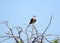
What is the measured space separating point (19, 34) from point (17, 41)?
1.18ft

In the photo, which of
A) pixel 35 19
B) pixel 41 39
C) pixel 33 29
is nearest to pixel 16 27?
pixel 33 29

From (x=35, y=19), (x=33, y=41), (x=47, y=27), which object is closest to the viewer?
(x=47, y=27)

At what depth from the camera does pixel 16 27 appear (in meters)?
11.2

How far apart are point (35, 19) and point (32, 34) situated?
424cm

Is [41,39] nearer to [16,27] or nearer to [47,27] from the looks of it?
[47,27]

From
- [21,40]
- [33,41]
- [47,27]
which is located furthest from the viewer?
[21,40]

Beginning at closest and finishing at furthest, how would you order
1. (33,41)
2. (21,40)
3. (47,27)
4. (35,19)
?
(47,27), (33,41), (21,40), (35,19)

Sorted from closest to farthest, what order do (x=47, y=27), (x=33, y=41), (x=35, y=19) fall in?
(x=47, y=27) → (x=33, y=41) → (x=35, y=19)

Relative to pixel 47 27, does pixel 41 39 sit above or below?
below

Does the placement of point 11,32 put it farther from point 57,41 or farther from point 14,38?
point 57,41

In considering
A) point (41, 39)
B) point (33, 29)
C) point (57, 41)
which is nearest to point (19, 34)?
point (33, 29)

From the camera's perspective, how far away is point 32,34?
10320mm

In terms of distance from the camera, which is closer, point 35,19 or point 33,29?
point 33,29

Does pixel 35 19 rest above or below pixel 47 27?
below
